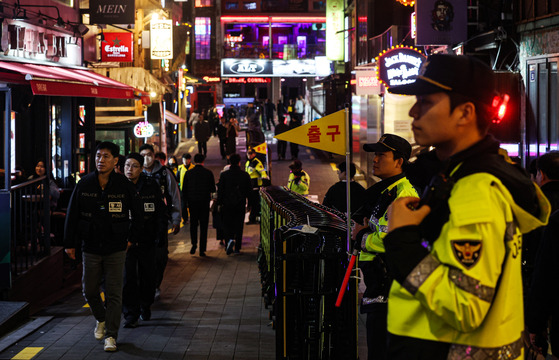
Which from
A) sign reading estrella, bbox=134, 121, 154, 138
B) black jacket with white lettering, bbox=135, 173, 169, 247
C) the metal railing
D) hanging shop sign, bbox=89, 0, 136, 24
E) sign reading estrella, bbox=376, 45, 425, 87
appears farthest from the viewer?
sign reading estrella, bbox=134, 121, 154, 138

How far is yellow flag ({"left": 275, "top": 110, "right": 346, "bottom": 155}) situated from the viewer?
6.29 m

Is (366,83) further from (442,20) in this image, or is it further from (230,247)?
(230,247)

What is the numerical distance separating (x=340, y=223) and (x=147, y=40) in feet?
80.6

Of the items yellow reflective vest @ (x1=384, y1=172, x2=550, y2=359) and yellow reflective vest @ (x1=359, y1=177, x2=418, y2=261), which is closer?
yellow reflective vest @ (x1=384, y1=172, x2=550, y2=359)

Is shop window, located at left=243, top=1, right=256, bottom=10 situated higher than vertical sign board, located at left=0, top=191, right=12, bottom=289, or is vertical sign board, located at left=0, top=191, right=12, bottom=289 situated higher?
shop window, located at left=243, top=1, right=256, bottom=10

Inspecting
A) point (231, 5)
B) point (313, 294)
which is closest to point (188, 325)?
point (313, 294)

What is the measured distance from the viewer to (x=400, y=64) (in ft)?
57.2

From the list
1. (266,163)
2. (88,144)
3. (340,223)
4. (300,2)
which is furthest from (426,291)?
(300,2)

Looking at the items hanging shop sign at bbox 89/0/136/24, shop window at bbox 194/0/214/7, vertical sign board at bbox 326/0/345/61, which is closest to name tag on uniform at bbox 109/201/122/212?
hanging shop sign at bbox 89/0/136/24

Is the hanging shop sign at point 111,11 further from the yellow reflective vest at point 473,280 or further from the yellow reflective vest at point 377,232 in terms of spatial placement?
the yellow reflective vest at point 473,280

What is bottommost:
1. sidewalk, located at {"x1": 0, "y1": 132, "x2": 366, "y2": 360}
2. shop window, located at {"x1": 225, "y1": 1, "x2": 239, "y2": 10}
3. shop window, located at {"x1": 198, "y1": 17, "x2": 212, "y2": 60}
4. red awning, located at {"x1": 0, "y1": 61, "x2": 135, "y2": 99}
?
sidewalk, located at {"x1": 0, "y1": 132, "x2": 366, "y2": 360}

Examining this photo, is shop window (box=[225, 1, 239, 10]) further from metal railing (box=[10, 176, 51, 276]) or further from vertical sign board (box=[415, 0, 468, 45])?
metal railing (box=[10, 176, 51, 276])

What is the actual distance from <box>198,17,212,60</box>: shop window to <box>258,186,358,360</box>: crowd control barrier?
62.7m

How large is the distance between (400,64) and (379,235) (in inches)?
511
